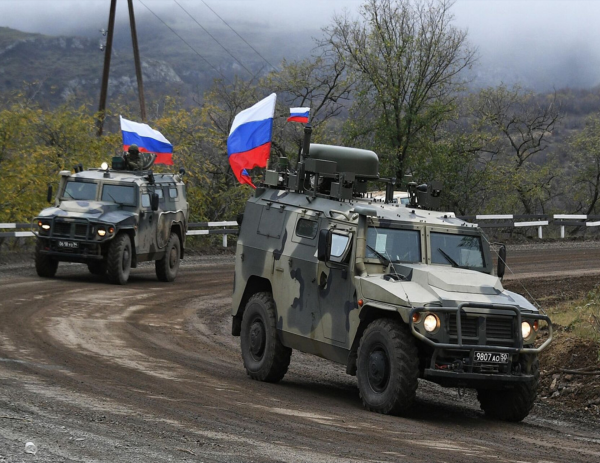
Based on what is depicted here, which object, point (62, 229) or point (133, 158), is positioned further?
point (133, 158)

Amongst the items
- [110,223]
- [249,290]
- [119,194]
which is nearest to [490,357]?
[249,290]

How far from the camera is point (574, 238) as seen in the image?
37719mm

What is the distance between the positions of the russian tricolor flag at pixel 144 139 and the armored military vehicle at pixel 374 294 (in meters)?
15.0

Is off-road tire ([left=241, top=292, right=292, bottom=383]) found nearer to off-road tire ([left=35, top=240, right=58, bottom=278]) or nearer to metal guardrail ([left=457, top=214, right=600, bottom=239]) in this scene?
off-road tire ([left=35, top=240, right=58, bottom=278])

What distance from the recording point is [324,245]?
10.4 metres

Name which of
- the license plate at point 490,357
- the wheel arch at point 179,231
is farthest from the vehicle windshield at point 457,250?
the wheel arch at point 179,231

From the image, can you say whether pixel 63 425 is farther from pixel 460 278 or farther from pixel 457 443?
pixel 460 278

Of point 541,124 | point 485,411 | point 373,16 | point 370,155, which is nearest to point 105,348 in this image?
point 370,155

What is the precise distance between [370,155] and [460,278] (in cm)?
329

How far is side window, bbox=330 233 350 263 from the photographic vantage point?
34.1 ft

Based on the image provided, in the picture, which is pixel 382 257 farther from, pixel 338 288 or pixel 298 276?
pixel 298 276

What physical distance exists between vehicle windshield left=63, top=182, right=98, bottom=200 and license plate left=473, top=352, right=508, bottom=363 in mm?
14000

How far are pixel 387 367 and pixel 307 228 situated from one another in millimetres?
2309

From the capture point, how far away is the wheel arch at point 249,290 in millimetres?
12273
